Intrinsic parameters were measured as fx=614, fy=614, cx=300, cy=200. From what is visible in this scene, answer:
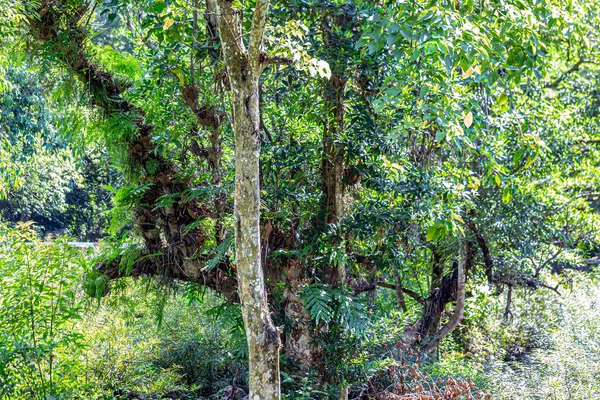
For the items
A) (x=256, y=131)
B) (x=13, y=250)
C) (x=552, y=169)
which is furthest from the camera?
(x=552, y=169)

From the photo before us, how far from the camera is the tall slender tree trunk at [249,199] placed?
3658 mm

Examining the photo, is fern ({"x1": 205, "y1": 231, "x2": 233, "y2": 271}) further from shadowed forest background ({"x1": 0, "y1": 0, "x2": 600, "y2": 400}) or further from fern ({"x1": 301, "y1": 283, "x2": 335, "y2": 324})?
fern ({"x1": 301, "y1": 283, "x2": 335, "y2": 324})

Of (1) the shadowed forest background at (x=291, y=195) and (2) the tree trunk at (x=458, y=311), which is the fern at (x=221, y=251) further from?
(2) the tree trunk at (x=458, y=311)

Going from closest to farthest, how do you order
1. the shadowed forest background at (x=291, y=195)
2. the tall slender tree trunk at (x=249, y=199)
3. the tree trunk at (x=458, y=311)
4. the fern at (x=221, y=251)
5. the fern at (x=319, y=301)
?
1. the tall slender tree trunk at (x=249, y=199)
2. the shadowed forest background at (x=291, y=195)
3. the fern at (x=319, y=301)
4. the fern at (x=221, y=251)
5. the tree trunk at (x=458, y=311)

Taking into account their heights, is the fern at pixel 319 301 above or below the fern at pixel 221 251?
below

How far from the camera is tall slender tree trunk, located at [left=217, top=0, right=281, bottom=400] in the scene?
12.0ft

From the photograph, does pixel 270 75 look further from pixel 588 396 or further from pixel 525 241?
pixel 588 396

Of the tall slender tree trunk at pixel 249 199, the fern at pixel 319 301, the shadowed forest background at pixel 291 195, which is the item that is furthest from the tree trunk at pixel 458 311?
the tall slender tree trunk at pixel 249 199

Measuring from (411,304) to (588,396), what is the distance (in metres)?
3.46

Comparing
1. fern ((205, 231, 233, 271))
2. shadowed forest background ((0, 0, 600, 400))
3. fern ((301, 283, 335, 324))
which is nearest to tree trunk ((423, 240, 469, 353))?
shadowed forest background ((0, 0, 600, 400))

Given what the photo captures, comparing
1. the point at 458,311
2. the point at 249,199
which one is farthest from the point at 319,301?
the point at 458,311

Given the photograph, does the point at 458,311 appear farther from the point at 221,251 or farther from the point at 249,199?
the point at 249,199

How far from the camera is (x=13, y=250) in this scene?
18.7ft

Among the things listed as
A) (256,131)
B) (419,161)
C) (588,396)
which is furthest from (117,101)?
(588,396)
